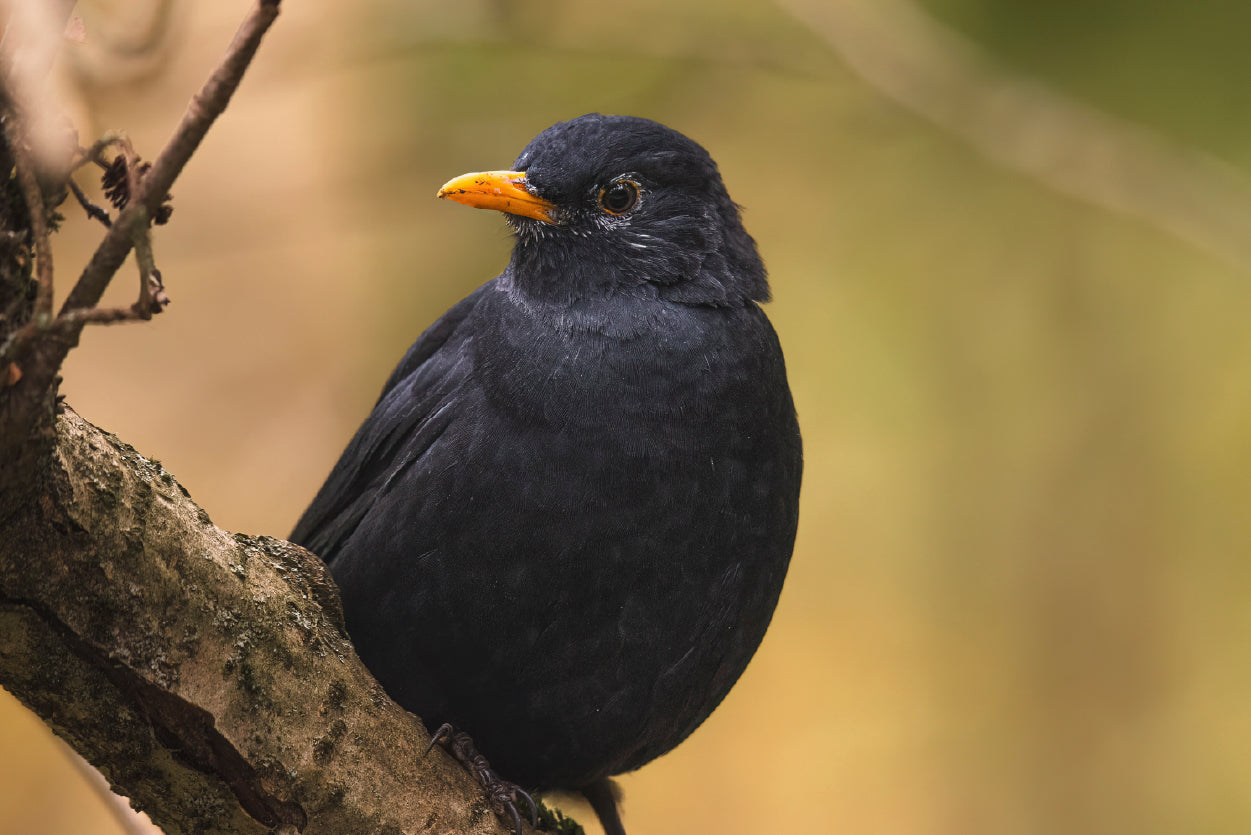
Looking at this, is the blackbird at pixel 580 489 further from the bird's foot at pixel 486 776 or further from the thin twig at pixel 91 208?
the thin twig at pixel 91 208

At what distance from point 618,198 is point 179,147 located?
1939 millimetres

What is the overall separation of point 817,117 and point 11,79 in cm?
491

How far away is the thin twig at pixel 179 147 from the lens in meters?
1.31

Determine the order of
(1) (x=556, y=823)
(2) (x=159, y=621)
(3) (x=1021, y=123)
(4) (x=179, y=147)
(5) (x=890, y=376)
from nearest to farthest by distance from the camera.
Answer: (4) (x=179, y=147) < (2) (x=159, y=621) < (1) (x=556, y=823) < (3) (x=1021, y=123) < (5) (x=890, y=376)

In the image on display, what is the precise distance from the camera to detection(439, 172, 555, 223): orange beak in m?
3.12

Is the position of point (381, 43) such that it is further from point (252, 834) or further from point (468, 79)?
point (252, 834)

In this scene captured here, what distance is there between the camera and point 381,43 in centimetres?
476

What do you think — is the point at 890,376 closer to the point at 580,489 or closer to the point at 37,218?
the point at 580,489

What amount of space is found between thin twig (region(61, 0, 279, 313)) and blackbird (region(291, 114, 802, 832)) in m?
1.37

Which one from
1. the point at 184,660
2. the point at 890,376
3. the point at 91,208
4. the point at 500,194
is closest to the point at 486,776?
the point at 184,660

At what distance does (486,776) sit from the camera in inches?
104

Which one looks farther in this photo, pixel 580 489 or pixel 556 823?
pixel 556 823

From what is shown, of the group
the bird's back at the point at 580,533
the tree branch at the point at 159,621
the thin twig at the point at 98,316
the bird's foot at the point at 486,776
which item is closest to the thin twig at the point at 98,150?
the tree branch at the point at 159,621

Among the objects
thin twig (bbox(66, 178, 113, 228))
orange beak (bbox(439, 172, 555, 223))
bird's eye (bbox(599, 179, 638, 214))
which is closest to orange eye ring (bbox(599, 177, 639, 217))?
bird's eye (bbox(599, 179, 638, 214))
